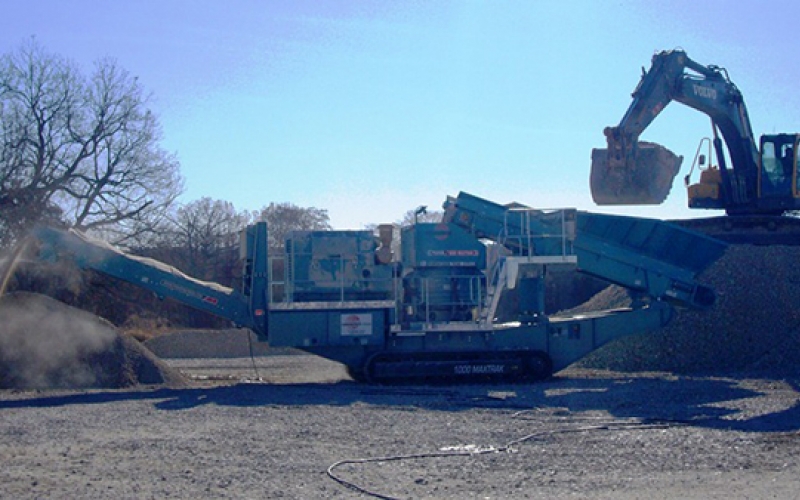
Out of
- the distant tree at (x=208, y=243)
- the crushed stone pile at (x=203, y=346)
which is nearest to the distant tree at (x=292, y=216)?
the distant tree at (x=208, y=243)

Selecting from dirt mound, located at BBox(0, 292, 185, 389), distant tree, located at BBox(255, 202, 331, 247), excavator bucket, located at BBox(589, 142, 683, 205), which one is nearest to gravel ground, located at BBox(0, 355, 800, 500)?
dirt mound, located at BBox(0, 292, 185, 389)

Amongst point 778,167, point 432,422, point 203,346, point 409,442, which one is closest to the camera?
point 409,442

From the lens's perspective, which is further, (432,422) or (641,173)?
(641,173)

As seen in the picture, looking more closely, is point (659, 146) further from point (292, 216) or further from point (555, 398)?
point (292, 216)

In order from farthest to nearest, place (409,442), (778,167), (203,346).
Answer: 1. (203,346)
2. (778,167)
3. (409,442)

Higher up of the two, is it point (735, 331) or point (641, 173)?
point (641, 173)

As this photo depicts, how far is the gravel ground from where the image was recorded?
8.01 meters

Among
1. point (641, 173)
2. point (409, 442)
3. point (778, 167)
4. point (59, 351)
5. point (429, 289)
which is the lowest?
point (409, 442)

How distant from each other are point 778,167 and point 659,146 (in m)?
7.81

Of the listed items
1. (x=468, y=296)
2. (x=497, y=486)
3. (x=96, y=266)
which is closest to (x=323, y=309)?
(x=468, y=296)

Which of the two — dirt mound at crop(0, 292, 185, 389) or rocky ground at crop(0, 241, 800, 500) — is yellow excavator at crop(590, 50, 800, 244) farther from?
dirt mound at crop(0, 292, 185, 389)

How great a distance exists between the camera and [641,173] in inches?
787

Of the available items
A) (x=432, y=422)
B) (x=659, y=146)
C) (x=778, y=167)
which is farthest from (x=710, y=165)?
(x=432, y=422)

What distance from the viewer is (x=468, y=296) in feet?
59.0
